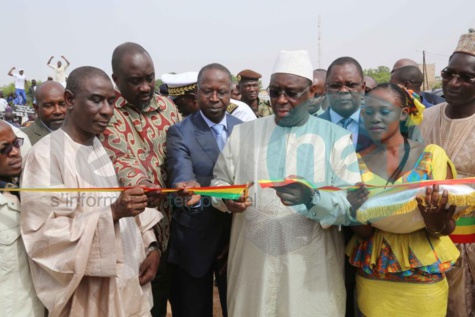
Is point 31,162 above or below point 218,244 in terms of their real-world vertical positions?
above

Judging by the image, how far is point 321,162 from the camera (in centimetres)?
299

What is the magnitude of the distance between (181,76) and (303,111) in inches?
74.8

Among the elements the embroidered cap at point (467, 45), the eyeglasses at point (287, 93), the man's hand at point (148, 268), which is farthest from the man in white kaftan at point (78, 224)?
the embroidered cap at point (467, 45)

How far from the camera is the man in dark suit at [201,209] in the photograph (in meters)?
3.44

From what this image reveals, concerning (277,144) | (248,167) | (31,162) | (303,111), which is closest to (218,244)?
(248,167)

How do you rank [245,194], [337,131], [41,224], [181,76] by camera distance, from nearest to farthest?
[41,224] < [245,194] < [337,131] < [181,76]

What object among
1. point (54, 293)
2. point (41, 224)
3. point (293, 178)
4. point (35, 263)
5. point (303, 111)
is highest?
point (303, 111)

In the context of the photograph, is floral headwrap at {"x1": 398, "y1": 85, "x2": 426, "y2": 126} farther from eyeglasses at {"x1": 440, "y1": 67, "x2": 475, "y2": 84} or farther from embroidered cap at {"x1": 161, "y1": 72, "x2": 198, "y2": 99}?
embroidered cap at {"x1": 161, "y1": 72, "x2": 198, "y2": 99}

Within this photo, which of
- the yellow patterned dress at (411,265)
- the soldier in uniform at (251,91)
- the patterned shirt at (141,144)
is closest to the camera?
the yellow patterned dress at (411,265)

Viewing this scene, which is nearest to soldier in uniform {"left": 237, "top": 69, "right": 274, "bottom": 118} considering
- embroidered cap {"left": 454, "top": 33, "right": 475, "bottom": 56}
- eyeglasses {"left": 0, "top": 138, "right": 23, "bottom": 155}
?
embroidered cap {"left": 454, "top": 33, "right": 475, "bottom": 56}

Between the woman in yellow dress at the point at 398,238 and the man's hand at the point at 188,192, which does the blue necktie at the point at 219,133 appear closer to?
the man's hand at the point at 188,192

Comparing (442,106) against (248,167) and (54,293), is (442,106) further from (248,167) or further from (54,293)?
(54,293)

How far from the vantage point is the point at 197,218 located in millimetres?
3449

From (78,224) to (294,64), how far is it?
5.79 ft
